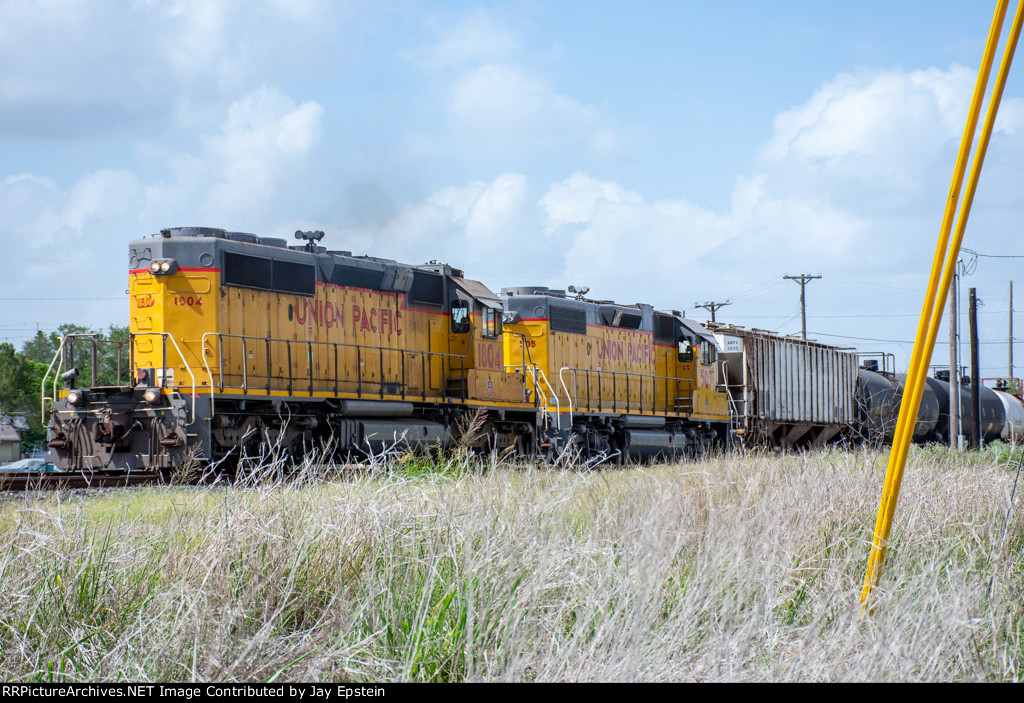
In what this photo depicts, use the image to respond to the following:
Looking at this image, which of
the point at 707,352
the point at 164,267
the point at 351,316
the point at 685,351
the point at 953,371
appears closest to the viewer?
the point at 164,267

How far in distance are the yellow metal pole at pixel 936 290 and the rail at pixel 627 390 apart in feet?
45.8

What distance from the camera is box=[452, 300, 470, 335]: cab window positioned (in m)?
18.0

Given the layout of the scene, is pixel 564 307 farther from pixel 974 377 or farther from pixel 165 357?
pixel 974 377

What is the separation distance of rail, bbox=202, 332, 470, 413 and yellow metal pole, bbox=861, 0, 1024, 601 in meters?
10.1

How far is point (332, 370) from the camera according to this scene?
1576 centimetres

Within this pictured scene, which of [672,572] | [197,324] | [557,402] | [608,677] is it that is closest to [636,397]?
[557,402]

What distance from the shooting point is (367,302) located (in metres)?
16.6

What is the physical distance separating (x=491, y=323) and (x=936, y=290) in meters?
13.6

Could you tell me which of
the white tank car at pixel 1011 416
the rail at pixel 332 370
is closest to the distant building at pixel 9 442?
the rail at pixel 332 370

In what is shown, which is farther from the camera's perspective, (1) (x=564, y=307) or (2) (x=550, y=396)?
(1) (x=564, y=307)

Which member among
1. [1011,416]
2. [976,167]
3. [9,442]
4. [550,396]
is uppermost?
[976,167]

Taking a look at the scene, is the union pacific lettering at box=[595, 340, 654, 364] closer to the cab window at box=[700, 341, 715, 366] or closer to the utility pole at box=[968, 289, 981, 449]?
the cab window at box=[700, 341, 715, 366]

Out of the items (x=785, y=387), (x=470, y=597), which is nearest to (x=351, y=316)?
(x=470, y=597)

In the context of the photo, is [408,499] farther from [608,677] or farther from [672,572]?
[608,677]
